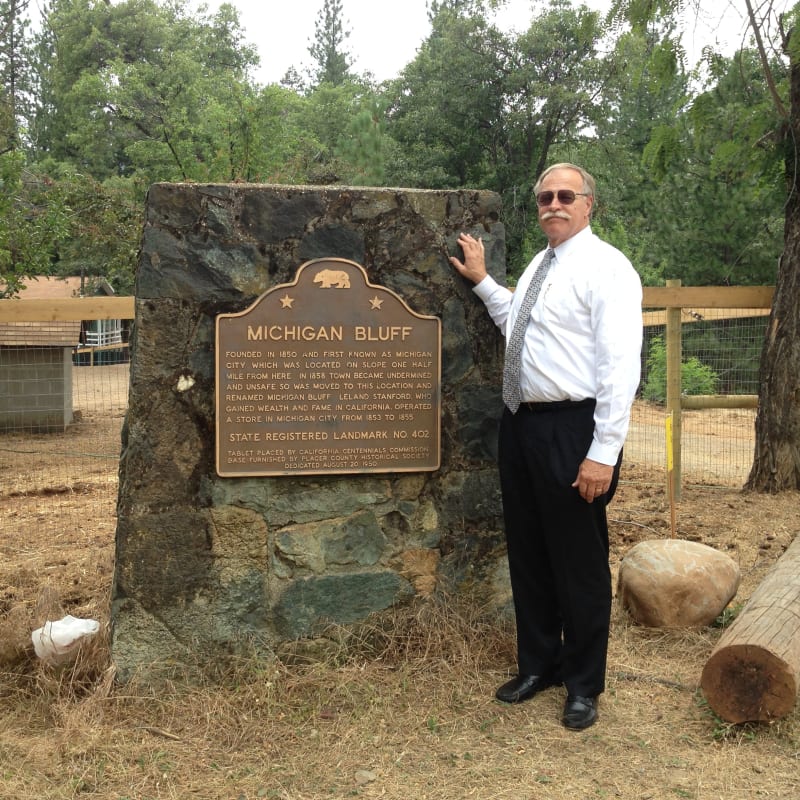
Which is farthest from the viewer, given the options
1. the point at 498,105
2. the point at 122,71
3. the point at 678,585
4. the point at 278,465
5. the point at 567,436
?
the point at 122,71

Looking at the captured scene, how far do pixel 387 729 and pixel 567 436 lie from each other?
129cm

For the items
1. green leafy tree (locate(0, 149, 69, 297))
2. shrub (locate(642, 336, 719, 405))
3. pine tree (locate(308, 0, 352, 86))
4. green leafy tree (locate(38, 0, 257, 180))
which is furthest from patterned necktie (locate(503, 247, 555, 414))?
pine tree (locate(308, 0, 352, 86))

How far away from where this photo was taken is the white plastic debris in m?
3.54

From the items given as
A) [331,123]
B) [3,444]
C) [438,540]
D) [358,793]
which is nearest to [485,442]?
[438,540]

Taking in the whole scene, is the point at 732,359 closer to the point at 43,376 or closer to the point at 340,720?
the point at 43,376

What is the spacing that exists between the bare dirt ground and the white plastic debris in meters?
0.06

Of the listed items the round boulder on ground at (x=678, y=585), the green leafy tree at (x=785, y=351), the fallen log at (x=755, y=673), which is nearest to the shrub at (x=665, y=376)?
the green leafy tree at (x=785, y=351)

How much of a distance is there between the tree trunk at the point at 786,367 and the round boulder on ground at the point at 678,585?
2.78 metres

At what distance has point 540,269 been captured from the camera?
3414mm

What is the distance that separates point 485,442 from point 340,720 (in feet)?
4.31

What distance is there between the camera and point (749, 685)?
3230mm

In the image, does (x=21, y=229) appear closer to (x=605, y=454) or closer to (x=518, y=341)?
(x=518, y=341)

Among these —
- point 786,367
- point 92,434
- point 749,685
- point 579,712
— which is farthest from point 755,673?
point 92,434

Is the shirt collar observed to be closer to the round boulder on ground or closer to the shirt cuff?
the shirt cuff
